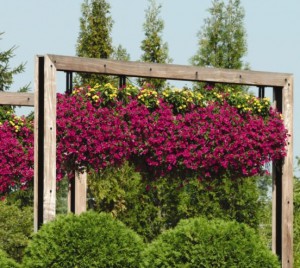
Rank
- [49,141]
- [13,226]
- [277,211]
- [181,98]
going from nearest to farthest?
[49,141] < [181,98] < [277,211] < [13,226]

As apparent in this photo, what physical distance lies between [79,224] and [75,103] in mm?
2502

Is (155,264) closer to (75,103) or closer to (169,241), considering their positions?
(169,241)

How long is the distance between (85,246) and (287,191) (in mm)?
4364

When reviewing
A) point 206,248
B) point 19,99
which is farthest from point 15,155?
point 206,248

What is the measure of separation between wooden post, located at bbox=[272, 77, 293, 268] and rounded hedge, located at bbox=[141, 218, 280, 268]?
334 centimetres

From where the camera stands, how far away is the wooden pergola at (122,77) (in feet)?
35.6

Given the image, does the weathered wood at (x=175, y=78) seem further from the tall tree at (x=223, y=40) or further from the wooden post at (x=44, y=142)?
the tall tree at (x=223, y=40)

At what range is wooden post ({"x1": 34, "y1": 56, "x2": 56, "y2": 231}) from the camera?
35.4 ft

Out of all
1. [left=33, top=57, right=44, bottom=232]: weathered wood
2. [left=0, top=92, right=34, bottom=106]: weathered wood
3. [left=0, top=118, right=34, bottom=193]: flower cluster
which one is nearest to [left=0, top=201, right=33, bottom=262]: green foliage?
[left=0, top=118, right=34, bottom=193]: flower cluster

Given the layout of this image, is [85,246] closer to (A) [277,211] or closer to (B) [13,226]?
(A) [277,211]

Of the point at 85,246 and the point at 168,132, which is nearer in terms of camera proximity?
the point at 85,246

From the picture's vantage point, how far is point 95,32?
72.4ft

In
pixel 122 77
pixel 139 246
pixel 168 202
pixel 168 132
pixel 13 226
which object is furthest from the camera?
pixel 168 202

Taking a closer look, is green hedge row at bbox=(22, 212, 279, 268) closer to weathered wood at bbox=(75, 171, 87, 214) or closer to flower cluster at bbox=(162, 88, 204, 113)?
flower cluster at bbox=(162, 88, 204, 113)
